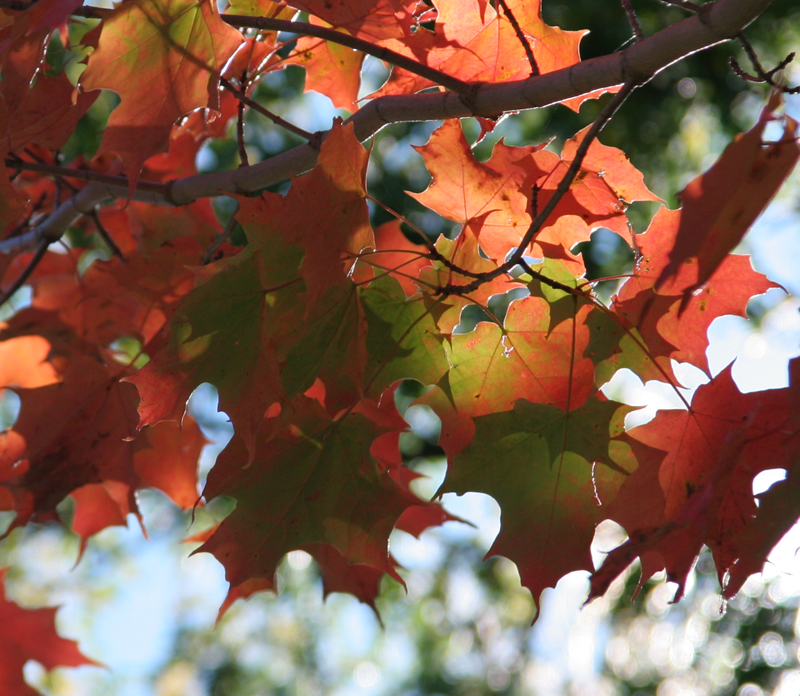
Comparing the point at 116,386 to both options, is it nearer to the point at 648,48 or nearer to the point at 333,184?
the point at 333,184

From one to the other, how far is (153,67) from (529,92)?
435 mm

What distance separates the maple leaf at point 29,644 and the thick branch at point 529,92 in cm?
100

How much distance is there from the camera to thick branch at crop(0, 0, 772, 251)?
69 centimetres

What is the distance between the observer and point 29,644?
63.1 inches

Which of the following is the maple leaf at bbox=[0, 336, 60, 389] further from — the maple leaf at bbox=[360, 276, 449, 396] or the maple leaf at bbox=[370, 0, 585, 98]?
the maple leaf at bbox=[370, 0, 585, 98]

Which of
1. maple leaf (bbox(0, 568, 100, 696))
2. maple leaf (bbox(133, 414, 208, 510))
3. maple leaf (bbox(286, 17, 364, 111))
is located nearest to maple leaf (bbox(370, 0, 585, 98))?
maple leaf (bbox(286, 17, 364, 111))

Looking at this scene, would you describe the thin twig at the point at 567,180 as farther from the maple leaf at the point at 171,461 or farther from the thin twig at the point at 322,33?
the maple leaf at the point at 171,461

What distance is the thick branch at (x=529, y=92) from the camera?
693 millimetres

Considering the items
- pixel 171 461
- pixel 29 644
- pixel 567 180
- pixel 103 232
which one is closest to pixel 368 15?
pixel 567 180

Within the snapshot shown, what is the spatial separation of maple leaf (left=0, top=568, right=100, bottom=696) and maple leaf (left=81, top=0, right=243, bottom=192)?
122 cm

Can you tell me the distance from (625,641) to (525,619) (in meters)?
1.29

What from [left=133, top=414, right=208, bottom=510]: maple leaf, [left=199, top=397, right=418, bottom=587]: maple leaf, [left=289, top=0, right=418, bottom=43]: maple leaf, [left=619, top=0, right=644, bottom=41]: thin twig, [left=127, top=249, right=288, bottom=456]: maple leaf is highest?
[left=289, top=0, right=418, bottom=43]: maple leaf

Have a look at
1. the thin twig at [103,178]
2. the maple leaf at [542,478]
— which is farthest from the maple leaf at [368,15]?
the maple leaf at [542,478]

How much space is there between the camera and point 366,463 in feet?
2.97
